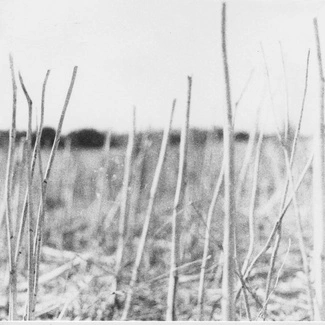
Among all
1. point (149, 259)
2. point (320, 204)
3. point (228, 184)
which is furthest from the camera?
point (149, 259)

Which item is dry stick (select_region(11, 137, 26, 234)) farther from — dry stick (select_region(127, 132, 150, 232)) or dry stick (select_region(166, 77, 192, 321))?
dry stick (select_region(127, 132, 150, 232))

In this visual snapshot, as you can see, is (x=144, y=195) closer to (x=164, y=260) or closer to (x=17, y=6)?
(x=164, y=260)

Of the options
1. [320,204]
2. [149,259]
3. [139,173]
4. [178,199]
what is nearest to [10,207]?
[178,199]

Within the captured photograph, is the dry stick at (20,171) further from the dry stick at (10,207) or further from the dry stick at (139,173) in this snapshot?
the dry stick at (139,173)

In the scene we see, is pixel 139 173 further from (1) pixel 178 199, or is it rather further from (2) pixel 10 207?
(2) pixel 10 207

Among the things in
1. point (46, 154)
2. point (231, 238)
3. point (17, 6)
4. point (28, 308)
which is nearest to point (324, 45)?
point (231, 238)

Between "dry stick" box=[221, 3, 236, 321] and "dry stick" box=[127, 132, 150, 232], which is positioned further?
"dry stick" box=[127, 132, 150, 232]

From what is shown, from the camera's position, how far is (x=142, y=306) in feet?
5.08

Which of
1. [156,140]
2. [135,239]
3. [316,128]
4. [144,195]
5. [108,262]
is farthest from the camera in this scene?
[156,140]

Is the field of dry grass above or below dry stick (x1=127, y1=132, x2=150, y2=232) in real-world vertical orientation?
below

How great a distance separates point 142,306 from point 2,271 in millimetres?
790

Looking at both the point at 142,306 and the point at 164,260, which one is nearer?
the point at 142,306

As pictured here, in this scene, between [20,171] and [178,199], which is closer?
[178,199]

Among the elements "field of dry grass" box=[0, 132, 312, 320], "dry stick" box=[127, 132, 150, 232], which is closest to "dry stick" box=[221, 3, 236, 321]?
"field of dry grass" box=[0, 132, 312, 320]
